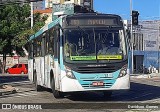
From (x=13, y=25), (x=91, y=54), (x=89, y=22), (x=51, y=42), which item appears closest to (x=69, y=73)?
(x=91, y=54)

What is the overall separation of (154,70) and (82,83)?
44.1m

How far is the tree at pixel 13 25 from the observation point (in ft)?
181

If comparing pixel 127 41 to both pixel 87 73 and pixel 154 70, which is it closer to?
pixel 87 73

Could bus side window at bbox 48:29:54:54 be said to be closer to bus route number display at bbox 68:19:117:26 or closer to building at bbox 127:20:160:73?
bus route number display at bbox 68:19:117:26

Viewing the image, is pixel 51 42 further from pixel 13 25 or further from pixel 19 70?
pixel 19 70

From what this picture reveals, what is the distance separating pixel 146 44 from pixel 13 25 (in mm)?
22991

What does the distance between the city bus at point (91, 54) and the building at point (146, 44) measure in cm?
4384

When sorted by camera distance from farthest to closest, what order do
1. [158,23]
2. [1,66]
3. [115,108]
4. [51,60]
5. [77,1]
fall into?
[77,1], [158,23], [1,66], [51,60], [115,108]

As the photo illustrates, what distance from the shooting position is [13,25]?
55750 millimetres

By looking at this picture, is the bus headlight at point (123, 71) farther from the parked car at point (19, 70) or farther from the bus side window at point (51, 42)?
the parked car at point (19, 70)

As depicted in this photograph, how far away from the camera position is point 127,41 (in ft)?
51.5

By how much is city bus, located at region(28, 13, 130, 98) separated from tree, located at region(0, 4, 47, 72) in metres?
37.4

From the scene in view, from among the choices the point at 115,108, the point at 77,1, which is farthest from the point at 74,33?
the point at 77,1

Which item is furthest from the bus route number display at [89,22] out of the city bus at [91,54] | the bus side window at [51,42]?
the bus side window at [51,42]
